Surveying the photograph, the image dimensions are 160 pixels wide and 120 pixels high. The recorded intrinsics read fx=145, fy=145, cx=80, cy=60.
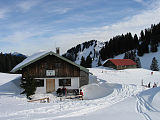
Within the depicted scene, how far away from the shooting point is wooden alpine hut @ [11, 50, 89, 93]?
1666 cm

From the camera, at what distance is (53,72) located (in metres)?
16.8

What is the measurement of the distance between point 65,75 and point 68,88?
5.53 ft

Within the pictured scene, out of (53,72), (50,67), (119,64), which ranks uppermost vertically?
(50,67)

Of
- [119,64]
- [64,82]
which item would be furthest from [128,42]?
[64,82]

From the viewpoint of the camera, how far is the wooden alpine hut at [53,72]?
1666 centimetres

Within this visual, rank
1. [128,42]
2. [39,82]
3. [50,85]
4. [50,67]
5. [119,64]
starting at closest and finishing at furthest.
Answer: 1. [50,67]
2. [39,82]
3. [50,85]
4. [119,64]
5. [128,42]

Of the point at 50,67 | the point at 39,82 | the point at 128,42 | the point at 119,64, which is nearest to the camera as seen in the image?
the point at 50,67

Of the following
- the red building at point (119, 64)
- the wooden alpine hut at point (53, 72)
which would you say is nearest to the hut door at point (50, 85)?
the wooden alpine hut at point (53, 72)

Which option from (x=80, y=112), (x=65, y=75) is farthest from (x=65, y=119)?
(x=65, y=75)

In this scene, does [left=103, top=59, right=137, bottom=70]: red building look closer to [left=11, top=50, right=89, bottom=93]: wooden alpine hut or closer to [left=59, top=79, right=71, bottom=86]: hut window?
[left=11, top=50, right=89, bottom=93]: wooden alpine hut

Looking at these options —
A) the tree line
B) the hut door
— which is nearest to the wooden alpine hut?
the hut door

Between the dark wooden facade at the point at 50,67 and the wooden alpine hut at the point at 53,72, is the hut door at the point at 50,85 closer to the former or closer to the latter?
the wooden alpine hut at the point at 53,72

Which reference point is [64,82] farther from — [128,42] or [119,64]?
[128,42]

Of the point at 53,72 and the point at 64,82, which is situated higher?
the point at 53,72
